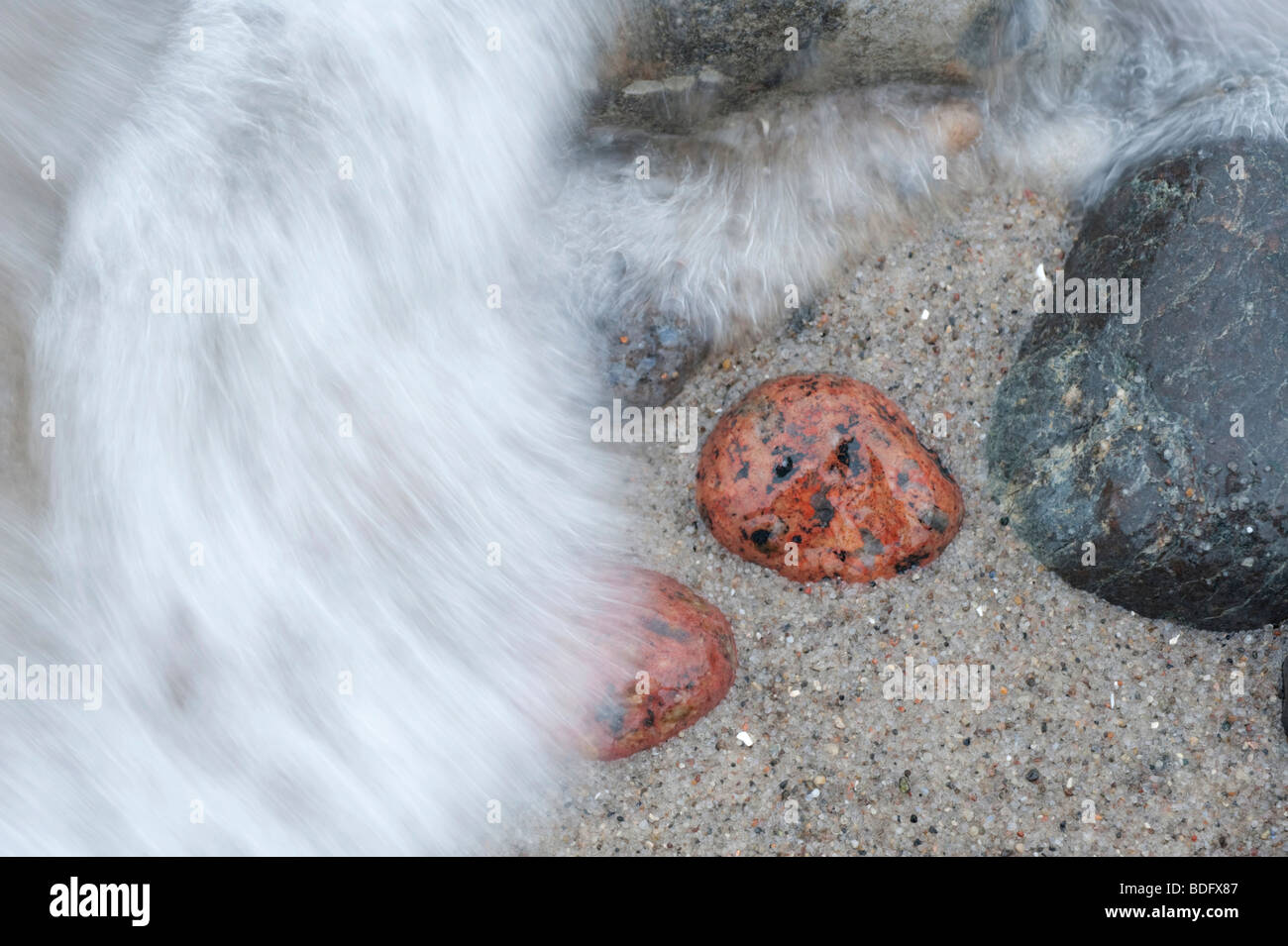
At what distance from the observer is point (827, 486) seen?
12.2 feet

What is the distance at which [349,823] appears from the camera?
414 centimetres

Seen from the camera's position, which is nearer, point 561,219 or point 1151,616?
point 1151,616

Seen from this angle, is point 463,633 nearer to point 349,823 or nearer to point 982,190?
point 349,823
